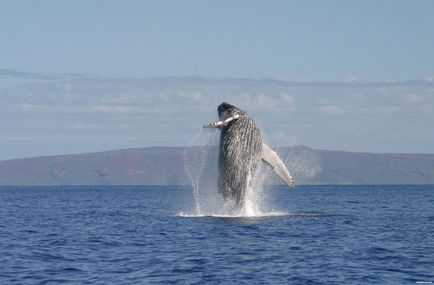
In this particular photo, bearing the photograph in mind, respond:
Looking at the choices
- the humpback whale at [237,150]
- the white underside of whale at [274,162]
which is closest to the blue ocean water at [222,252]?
the humpback whale at [237,150]

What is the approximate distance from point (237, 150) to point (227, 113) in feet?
5.56

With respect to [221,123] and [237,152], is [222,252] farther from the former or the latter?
[237,152]

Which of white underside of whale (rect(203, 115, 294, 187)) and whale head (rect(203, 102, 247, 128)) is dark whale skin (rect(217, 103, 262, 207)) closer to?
whale head (rect(203, 102, 247, 128))

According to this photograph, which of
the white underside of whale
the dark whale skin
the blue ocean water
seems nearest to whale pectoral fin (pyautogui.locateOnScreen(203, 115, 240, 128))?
the dark whale skin

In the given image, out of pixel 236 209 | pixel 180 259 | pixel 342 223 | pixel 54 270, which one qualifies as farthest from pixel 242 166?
pixel 54 270

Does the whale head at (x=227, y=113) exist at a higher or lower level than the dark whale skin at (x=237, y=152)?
higher

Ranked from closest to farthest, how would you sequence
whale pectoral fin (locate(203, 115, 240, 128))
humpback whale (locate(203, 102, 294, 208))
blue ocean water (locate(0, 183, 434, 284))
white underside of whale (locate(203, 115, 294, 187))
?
blue ocean water (locate(0, 183, 434, 284)), whale pectoral fin (locate(203, 115, 240, 128)), humpback whale (locate(203, 102, 294, 208)), white underside of whale (locate(203, 115, 294, 187))

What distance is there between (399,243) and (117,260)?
35.9 feet

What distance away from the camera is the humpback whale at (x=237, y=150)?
3619cm

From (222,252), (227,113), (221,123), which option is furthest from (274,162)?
(222,252)

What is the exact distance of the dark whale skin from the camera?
36.2 metres

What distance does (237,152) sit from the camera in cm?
3650

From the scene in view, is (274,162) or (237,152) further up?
(237,152)

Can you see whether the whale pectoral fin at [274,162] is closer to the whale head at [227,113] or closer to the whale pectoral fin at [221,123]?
the whale head at [227,113]
